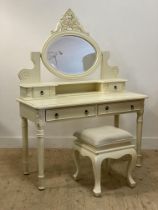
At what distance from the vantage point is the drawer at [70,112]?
2529 millimetres

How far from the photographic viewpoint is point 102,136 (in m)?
2.52

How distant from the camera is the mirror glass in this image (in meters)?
2.85

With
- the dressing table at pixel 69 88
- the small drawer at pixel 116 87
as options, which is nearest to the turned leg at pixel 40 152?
the dressing table at pixel 69 88

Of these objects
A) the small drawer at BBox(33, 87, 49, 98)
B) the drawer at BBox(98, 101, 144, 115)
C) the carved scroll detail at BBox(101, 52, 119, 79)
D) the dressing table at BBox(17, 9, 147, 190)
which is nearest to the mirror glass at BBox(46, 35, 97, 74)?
the dressing table at BBox(17, 9, 147, 190)

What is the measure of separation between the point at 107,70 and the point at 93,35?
0.56 meters

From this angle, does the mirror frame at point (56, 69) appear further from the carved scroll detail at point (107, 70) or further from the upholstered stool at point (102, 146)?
the upholstered stool at point (102, 146)

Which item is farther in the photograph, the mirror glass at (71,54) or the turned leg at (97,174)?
the mirror glass at (71,54)

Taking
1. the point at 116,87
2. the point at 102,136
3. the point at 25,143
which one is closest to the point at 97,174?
the point at 102,136

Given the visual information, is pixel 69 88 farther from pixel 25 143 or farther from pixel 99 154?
pixel 99 154

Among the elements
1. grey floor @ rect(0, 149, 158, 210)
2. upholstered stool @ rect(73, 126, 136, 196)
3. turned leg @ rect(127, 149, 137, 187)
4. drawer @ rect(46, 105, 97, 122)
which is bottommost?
grey floor @ rect(0, 149, 158, 210)

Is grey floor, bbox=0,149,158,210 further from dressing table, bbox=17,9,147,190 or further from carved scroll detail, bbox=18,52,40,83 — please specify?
carved scroll detail, bbox=18,52,40,83

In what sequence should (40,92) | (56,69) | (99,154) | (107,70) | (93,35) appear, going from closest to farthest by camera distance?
(99,154), (40,92), (56,69), (107,70), (93,35)

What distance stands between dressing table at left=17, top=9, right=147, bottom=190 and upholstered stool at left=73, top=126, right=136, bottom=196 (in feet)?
0.62

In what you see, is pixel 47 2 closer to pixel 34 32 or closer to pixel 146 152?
pixel 34 32
